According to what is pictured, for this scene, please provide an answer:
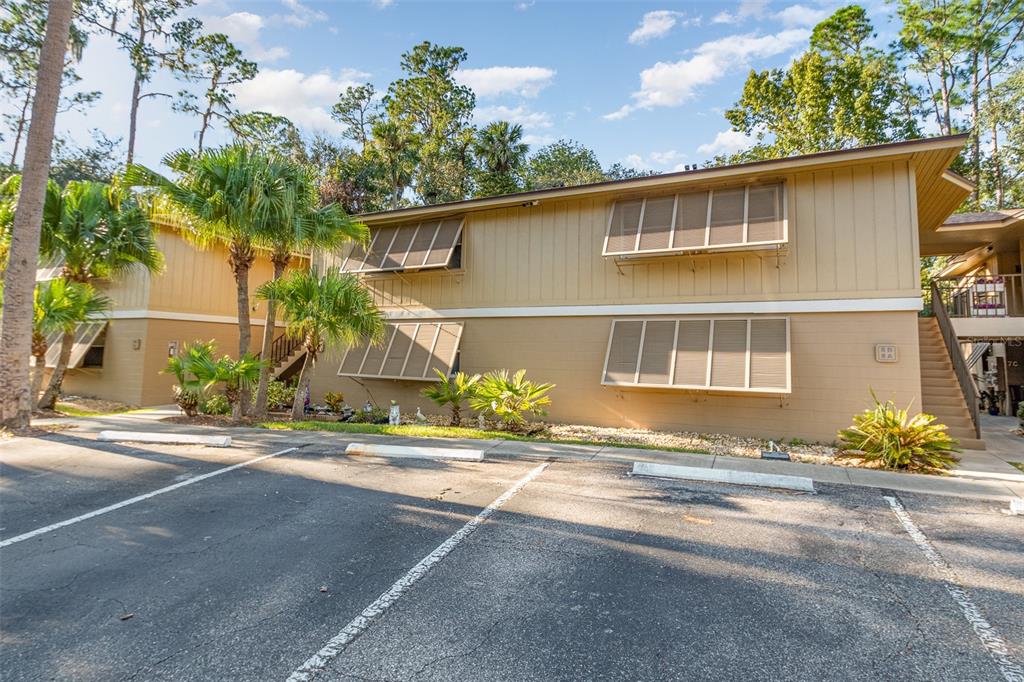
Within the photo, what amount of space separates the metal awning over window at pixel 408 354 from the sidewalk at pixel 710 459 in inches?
112

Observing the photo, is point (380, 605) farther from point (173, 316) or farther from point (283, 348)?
point (173, 316)

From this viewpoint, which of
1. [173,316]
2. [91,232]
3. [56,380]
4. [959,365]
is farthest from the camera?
[173,316]

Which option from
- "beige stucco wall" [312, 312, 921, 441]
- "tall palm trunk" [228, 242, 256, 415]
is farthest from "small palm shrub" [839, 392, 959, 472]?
"tall palm trunk" [228, 242, 256, 415]

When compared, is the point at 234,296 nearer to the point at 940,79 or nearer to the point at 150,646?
the point at 150,646

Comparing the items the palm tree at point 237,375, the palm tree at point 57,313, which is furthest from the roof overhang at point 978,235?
the palm tree at point 57,313

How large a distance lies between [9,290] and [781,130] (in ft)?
90.7

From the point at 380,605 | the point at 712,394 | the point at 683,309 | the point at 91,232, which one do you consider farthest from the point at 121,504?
the point at 91,232

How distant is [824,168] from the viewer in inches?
332

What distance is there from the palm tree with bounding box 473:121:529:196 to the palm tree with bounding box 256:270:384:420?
48.4 ft

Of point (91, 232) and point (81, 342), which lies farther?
point (81, 342)

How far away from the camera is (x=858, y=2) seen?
20.7 meters

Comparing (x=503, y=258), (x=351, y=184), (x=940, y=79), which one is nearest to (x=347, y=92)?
(x=351, y=184)

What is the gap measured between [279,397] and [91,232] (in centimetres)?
560

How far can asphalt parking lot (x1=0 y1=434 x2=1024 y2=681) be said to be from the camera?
92.0 inches
